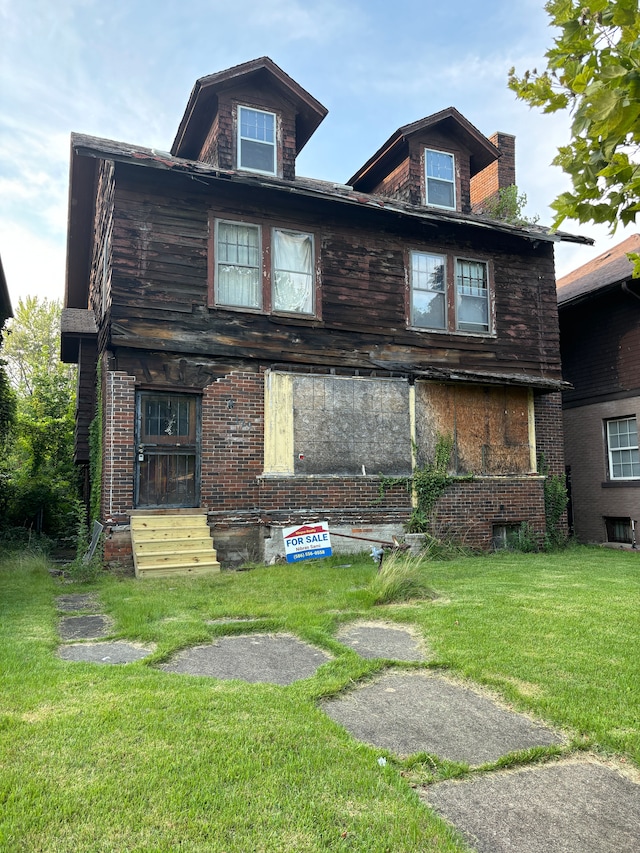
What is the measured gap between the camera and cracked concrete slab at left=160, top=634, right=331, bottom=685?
16.6 ft

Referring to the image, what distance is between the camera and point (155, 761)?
3285 mm

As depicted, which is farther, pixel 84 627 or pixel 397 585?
pixel 397 585

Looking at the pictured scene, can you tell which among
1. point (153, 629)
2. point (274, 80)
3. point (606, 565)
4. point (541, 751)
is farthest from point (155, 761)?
point (274, 80)

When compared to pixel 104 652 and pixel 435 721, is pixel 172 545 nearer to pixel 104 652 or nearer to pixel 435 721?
pixel 104 652

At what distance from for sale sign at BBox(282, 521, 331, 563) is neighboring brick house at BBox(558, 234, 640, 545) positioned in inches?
351

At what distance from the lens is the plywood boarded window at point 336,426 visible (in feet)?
39.3

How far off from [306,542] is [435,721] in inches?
282

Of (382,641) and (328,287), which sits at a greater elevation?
(328,287)

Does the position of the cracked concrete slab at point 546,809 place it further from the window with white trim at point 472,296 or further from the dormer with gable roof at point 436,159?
the dormer with gable roof at point 436,159

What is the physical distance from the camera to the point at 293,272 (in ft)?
41.3

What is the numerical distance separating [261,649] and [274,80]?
37.0 ft

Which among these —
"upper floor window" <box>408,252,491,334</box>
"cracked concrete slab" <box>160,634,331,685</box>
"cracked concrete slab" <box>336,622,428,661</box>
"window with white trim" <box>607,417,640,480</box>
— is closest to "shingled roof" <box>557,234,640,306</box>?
"upper floor window" <box>408,252,491,334</box>

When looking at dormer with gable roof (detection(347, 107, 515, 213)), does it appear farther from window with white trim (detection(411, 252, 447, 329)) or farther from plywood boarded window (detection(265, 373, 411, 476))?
plywood boarded window (detection(265, 373, 411, 476))

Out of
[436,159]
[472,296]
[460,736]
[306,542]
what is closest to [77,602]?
[306,542]
